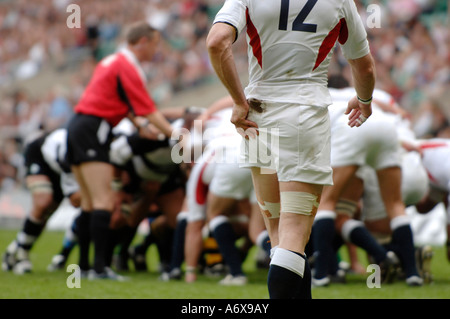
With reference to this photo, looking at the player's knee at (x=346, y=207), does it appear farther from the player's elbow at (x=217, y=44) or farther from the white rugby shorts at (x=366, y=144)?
the player's elbow at (x=217, y=44)

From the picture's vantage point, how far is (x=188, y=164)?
23.5 ft

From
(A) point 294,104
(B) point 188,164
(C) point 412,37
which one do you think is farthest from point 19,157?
(A) point 294,104

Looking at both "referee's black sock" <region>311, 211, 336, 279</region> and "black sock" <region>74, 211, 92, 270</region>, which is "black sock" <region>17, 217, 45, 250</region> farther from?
"referee's black sock" <region>311, 211, 336, 279</region>

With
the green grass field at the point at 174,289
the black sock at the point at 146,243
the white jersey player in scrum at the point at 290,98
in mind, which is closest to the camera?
the white jersey player in scrum at the point at 290,98

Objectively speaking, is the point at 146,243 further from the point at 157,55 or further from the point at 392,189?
the point at 157,55

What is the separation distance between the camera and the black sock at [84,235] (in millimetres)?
6746

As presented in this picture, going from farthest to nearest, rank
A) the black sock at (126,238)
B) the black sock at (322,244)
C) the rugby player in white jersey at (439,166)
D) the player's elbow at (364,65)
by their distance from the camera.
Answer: the black sock at (126,238)
the rugby player in white jersey at (439,166)
the black sock at (322,244)
the player's elbow at (364,65)

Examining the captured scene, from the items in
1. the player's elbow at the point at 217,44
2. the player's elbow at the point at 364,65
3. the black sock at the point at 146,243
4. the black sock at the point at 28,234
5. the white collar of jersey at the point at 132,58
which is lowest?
the black sock at the point at 146,243

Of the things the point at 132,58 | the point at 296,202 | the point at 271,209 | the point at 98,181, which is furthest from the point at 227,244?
the point at 296,202

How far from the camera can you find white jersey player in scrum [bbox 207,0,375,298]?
354 cm

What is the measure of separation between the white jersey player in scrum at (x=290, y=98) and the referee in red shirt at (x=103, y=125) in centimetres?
284

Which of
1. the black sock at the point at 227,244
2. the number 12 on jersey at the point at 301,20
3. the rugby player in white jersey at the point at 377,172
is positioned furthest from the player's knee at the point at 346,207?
the number 12 on jersey at the point at 301,20

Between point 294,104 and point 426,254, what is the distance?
306 centimetres

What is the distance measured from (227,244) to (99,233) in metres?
1.12
